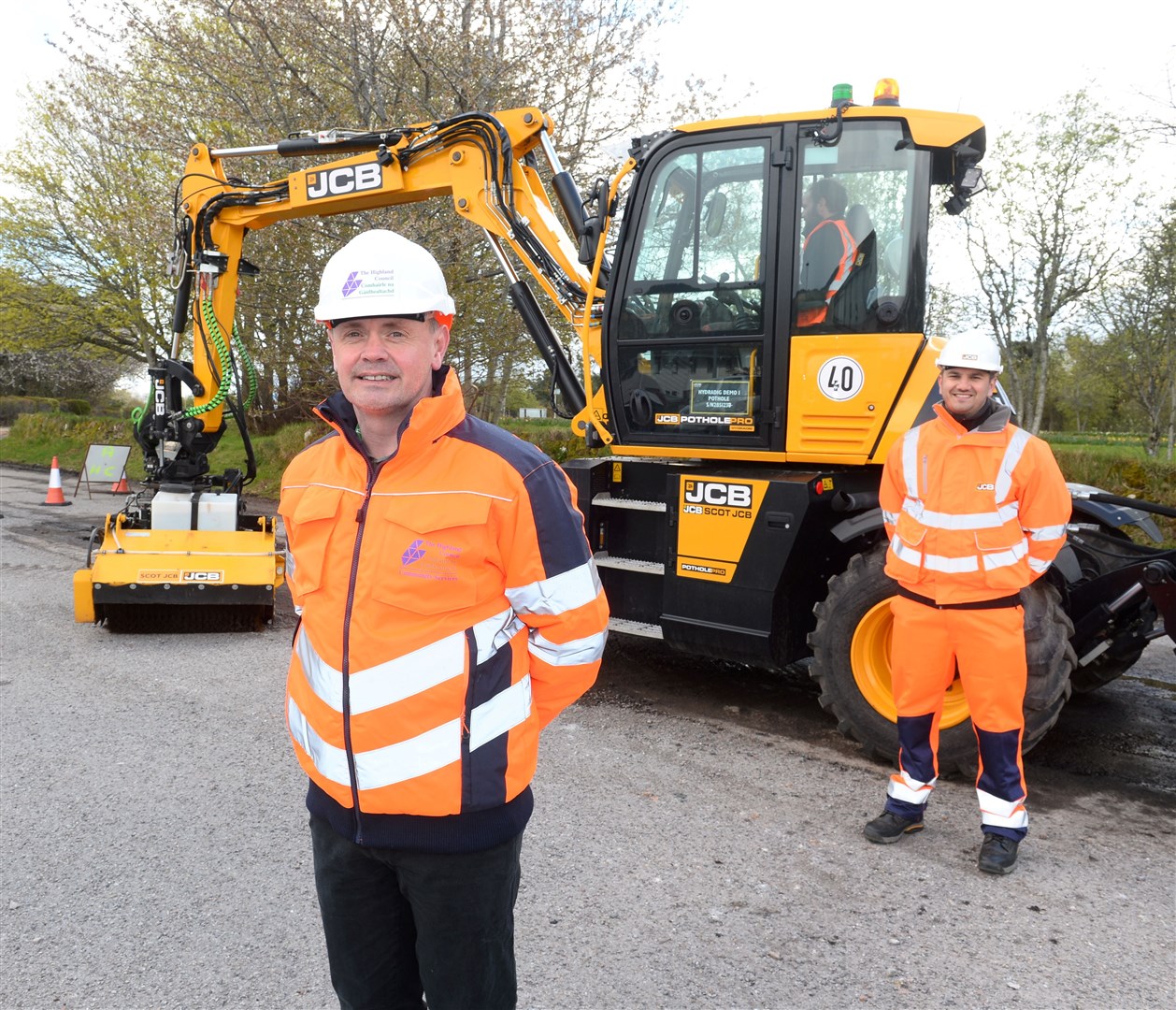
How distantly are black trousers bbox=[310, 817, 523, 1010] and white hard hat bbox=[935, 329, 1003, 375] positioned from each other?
103 inches

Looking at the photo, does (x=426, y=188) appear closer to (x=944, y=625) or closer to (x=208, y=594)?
(x=208, y=594)

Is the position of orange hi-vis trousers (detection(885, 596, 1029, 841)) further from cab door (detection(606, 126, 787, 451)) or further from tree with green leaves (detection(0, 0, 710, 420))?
tree with green leaves (detection(0, 0, 710, 420))

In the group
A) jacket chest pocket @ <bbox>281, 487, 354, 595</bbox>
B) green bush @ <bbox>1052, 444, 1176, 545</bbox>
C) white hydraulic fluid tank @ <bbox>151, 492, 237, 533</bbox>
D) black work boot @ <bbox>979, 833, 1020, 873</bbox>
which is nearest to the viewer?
jacket chest pocket @ <bbox>281, 487, 354, 595</bbox>

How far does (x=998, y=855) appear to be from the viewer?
11.0ft

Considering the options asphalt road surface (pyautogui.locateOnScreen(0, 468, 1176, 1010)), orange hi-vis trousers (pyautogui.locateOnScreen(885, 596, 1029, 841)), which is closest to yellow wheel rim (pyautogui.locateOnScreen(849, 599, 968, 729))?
asphalt road surface (pyautogui.locateOnScreen(0, 468, 1176, 1010))

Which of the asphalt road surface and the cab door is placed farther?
the cab door

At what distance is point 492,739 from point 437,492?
49cm

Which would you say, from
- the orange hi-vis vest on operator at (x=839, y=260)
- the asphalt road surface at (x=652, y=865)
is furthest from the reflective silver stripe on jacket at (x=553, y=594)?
the orange hi-vis vest on operator at (x=839, y=260)

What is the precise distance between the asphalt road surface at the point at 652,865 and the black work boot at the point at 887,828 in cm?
5

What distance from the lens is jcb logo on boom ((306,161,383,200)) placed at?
20.5 ft

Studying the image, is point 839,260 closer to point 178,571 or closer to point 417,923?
point 417,923

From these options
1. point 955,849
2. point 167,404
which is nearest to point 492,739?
point 955,849

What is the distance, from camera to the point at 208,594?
20.5ft

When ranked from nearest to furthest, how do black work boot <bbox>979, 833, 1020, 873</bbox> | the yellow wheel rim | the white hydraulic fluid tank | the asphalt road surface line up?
the asphalt road surface < black work boot <bbox>979, 833, 1020, 873</bbox> < the yellow wheel rim < the white hydraulic fluid tank
